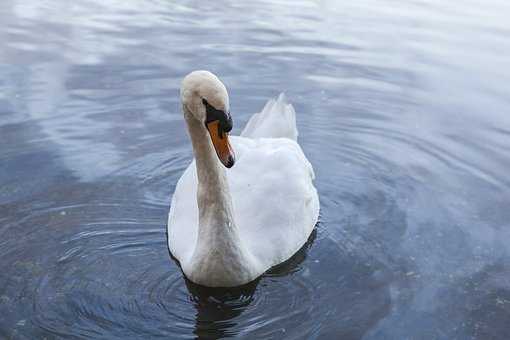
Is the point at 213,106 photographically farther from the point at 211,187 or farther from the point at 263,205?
the point at 263,205

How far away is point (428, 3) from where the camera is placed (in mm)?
18484

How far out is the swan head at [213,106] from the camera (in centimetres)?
554

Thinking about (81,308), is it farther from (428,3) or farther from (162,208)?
(428,3)

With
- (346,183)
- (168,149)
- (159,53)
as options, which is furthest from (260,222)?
(159,53)

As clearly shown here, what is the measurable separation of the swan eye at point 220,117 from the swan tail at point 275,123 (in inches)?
120

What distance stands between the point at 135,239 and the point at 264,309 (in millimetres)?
1629

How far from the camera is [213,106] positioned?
5.59 meters

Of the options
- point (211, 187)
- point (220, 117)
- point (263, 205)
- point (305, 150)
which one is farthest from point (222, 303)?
point (305, 150)

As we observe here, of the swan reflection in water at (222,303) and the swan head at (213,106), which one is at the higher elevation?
the swan head at (213,106)

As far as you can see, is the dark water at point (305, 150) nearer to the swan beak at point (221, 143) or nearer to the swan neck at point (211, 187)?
the swan neck at point (211, 187)

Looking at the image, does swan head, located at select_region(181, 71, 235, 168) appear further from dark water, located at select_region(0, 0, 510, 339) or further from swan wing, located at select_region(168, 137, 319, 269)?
dark water, located at select_region(0, 0, 510, 339)

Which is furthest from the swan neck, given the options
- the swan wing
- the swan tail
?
the swan tail

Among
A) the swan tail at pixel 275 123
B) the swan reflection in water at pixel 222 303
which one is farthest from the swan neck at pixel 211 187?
the swan tail at pixel 275 123

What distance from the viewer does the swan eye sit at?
5621 millimetres
